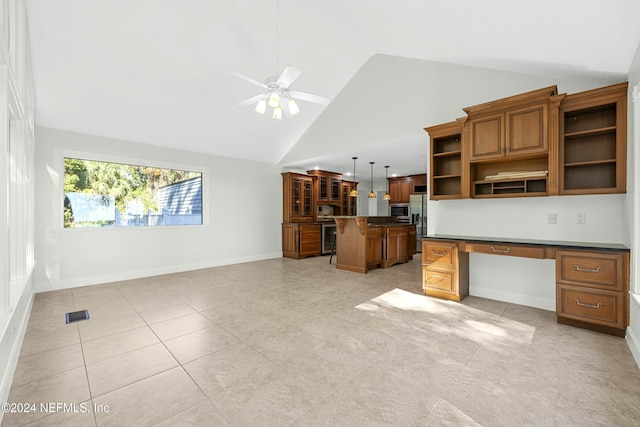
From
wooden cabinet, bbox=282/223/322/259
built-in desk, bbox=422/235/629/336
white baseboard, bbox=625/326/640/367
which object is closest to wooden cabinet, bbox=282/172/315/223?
wooden cabinet, bbox=282/223/322/259

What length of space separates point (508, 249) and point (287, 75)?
10.0ft

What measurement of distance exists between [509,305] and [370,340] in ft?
6.94

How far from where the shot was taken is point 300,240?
7051mm

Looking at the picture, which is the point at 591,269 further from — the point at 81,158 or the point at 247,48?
the point at 81,158

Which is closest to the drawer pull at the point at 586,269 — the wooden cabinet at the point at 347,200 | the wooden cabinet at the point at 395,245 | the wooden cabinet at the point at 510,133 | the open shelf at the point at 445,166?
the wooden cabinet at the point at 510,133

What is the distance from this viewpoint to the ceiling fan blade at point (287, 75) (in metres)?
2.69

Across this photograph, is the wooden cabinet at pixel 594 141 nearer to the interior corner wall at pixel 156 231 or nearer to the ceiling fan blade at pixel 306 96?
the ceiling fan blade at pixel 306 96

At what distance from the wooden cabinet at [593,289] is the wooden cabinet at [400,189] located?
5977 mm

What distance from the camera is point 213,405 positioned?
5.52 ft

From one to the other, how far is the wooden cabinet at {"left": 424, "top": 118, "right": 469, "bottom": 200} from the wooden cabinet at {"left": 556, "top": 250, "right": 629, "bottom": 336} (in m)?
1.46

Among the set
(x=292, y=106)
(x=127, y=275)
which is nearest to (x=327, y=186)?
(x=292, y=106)

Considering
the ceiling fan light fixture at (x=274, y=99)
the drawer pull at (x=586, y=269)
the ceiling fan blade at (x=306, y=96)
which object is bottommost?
the drawer pull at (x=586, y=269)

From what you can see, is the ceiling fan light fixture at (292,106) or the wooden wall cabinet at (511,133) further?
the ceiling fan light fixture at (292,106)

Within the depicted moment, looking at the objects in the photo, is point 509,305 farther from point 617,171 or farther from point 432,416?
point 432,416
